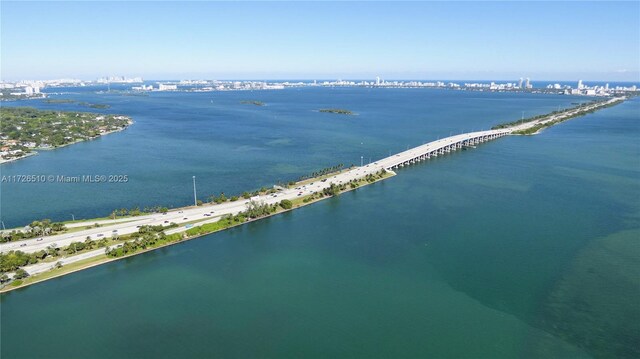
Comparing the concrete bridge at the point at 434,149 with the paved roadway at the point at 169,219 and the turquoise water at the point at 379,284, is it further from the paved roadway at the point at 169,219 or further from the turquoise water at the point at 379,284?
the turquoise water at the point at 379,284

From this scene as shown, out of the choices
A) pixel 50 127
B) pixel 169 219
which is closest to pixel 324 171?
pixel 169 219

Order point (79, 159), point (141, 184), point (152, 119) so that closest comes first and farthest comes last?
point (141, 184) → point (79, 159) → point (152, 119)

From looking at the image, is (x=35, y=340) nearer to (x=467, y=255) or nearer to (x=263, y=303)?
(x=263, y=303)

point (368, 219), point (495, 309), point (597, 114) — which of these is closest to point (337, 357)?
point (495, 309)

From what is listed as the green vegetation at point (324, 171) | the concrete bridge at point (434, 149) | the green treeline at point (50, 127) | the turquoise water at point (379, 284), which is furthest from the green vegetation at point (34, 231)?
the green treeline at point (50, 127)

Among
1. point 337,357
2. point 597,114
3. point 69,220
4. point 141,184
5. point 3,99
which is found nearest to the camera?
point 337,357

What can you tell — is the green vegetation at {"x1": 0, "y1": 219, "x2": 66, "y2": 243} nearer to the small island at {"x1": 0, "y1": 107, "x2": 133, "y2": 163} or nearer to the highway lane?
the highway lane

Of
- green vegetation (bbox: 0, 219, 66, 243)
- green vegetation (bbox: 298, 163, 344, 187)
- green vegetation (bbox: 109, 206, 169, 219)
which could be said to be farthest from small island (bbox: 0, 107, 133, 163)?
green vegetation (bbox: 298, 163, 344, 187)
